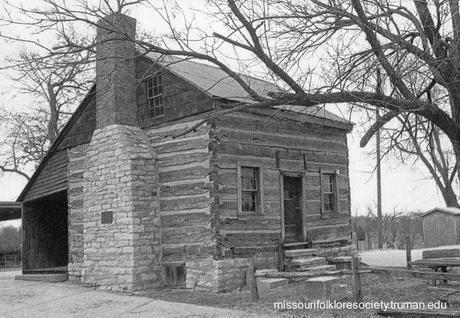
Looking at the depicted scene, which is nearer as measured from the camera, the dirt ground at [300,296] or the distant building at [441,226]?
the dirt ground at [300,296]

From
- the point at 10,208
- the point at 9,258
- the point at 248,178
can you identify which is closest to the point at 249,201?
the point at 248,178

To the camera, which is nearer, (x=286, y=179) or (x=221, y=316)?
(x=221, y=316)

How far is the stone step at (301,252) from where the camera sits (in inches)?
578

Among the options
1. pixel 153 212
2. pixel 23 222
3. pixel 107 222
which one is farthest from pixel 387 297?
pixel 23 222

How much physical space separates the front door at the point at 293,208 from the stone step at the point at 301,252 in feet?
1.49

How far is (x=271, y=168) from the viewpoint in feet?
48.9

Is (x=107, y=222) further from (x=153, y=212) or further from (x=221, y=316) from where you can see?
(x=221, y=316)

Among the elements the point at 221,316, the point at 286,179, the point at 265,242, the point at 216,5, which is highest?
the point at 216,5

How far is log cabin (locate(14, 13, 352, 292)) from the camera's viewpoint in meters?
13.5

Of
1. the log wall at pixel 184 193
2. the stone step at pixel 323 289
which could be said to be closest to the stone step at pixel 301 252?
the log wall at pixel 184 193

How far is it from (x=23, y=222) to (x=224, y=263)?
9391mm

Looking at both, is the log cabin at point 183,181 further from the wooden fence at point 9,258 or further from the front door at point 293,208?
the wooden fence at point 9,258

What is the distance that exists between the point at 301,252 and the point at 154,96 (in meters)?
5.81

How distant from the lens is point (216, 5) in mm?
10828
